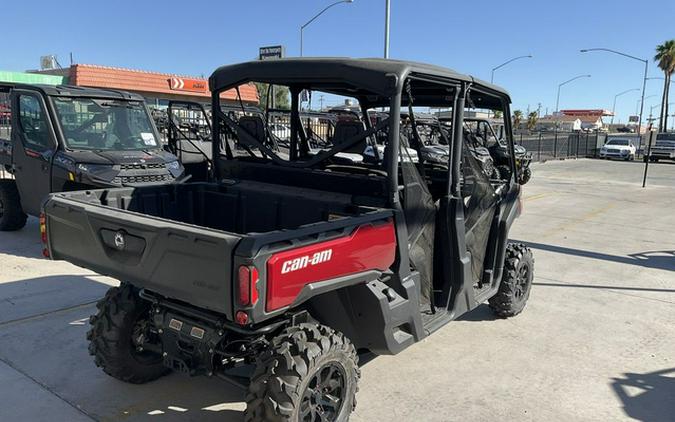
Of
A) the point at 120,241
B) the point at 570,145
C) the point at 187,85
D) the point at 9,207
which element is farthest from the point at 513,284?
the point at 187,85

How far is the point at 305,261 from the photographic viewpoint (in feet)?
8.91

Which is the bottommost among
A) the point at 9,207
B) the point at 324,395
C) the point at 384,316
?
the point at 324,395

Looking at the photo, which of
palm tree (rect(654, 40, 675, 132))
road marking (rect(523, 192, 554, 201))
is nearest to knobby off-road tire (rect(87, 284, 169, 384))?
road marking (rect(523, 192, 554, 201))

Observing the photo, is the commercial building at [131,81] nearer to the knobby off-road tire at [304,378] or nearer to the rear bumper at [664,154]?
the rear bumper at [664,154]

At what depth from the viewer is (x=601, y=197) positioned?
15.4 metres

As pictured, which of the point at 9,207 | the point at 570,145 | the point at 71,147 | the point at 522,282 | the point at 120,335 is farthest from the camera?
the point at 570,145

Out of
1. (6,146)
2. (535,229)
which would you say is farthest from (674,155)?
(6,146)

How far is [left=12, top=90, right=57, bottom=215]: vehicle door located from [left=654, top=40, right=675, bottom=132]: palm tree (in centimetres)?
6197

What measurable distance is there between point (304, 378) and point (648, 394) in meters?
2.71

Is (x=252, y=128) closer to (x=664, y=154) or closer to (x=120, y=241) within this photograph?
(x=120, y=241)

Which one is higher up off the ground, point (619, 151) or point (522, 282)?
point (619, 151)

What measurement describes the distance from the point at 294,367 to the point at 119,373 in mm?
1556

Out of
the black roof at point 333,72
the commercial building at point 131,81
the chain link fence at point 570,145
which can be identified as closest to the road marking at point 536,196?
the black roof at point 333,72

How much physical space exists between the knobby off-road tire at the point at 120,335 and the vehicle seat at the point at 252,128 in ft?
4.46
